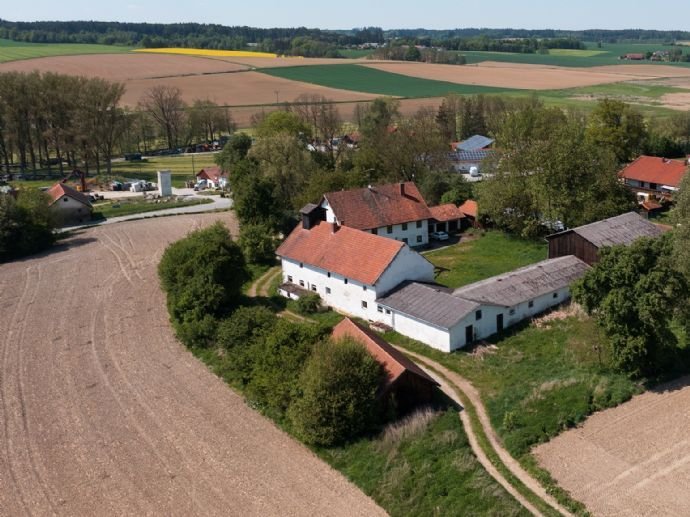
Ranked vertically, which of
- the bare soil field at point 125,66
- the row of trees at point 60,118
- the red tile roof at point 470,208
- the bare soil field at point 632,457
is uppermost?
the bare soil field at point 125,66

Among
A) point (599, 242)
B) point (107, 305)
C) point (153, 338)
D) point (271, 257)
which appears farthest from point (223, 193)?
point (599, 242)

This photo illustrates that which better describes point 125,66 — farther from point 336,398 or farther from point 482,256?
point 336,398

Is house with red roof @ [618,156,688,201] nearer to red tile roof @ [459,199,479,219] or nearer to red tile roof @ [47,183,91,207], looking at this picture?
red tile roof @ [459,199,479,219]

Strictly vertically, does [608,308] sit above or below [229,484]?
above

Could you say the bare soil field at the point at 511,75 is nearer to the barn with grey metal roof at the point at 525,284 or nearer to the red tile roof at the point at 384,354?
the barn with grey metal roof at the point at 525,284

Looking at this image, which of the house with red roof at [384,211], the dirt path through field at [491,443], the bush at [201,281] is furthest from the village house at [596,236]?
the bush at [201,281]

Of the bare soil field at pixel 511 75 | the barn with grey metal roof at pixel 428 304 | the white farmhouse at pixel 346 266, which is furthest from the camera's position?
the bare soil field at pixel 511 75

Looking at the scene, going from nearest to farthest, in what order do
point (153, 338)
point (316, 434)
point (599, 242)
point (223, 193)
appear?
1. point (316, 434)
2. point (153, 338)
3. point (599, 242)
4. point (223, 193)

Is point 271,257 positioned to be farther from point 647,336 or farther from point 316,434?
point 647,336
